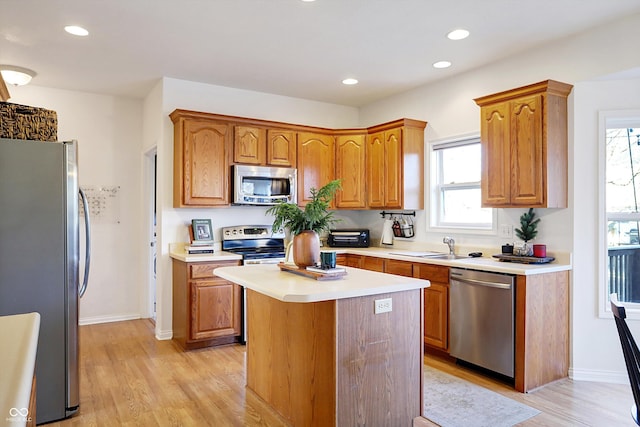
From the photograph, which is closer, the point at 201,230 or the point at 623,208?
the point at 623,208

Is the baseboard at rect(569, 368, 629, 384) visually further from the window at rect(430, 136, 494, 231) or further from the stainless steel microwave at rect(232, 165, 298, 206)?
the stainless steel microwave at rect(232, 165, 298, 206)

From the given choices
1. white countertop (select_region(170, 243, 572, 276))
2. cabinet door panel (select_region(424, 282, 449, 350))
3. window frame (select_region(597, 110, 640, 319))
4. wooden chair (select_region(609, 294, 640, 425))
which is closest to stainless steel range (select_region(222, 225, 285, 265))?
white countertop (select_region(170, 243, 572, 276))

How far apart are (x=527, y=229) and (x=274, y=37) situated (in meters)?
2.64

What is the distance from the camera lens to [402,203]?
4.55 m

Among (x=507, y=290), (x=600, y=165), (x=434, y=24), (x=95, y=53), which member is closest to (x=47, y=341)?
(x=95, y=53)

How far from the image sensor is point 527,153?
3.36 meters

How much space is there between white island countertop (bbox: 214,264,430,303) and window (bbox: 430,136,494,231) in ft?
6.23

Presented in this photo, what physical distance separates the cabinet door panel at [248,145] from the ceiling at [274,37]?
0.54 metres

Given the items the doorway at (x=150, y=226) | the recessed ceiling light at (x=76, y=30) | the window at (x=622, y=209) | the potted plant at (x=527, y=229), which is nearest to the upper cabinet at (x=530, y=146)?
the potted plant at (x=527, y=229)

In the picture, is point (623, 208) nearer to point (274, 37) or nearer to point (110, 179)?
point (274, 37)

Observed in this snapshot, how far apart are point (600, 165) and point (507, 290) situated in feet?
4.07

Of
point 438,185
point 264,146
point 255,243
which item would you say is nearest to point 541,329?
point 438,185

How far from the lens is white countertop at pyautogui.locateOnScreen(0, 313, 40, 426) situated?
0.89 meters

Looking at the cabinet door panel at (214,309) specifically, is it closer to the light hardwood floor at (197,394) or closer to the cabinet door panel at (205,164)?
the light hardwood floor at (197,394)
